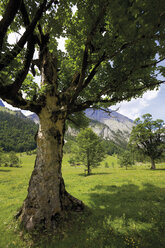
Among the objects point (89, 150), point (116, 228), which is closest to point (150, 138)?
point (89, 150)

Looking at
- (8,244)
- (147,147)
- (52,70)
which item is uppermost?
(52,70)

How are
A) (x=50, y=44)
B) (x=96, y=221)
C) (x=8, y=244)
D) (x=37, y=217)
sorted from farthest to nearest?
(x=50, y=44), (x=96, y=221), (x=37, y=217), (x=8, y=244)

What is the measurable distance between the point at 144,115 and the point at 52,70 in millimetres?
32973

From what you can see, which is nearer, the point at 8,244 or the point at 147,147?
the point at 8,244

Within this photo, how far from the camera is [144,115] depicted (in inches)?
1289

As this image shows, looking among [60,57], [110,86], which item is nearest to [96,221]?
[110,86]

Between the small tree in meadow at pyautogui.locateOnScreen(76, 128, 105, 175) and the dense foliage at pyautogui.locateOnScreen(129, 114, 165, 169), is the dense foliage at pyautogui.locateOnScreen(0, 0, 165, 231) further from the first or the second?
the dense foliage at pyautogui.locateOnScreen(129, 114, 165, 169)

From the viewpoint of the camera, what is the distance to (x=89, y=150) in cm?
2759

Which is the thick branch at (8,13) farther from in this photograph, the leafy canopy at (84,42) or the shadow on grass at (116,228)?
the shadow on grass at (116,228)

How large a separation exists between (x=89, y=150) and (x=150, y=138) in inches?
747

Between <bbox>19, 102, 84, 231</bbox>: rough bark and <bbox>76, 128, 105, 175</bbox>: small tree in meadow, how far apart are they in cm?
2091

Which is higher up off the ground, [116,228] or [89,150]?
[89,150]

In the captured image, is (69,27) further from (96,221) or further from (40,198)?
(96,221)

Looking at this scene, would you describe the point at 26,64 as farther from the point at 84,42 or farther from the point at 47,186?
the point at 47,186
